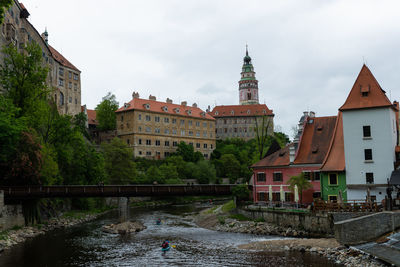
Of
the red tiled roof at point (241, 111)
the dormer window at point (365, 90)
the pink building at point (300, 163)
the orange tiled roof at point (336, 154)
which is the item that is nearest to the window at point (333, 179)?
the orange tiled roof at point (336, 154)

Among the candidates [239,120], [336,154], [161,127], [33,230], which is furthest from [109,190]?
[239,120]

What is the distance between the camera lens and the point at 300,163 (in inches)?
1688

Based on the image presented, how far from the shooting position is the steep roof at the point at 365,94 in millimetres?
36719

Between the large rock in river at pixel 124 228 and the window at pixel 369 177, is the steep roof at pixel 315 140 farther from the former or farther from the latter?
the large rock in river at pixel 124 228

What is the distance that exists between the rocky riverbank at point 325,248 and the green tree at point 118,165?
142 ft

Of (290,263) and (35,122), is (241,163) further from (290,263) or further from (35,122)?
(290,263)

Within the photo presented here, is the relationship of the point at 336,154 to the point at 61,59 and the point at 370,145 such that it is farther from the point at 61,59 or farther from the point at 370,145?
the point at 61,59

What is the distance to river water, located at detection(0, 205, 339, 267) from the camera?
26.5 m

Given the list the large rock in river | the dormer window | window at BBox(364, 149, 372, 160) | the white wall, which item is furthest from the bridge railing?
the dormer window

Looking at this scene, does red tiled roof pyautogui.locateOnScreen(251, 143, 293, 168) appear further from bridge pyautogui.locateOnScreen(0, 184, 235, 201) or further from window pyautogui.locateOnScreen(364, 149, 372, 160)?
window pyautogui.locateOnScreen(364, 149, 372, 160)

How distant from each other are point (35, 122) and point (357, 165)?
3355 centimetres

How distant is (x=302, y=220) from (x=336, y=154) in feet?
29.1

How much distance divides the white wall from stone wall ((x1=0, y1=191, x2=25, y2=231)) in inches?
1244

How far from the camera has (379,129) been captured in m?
36.4
